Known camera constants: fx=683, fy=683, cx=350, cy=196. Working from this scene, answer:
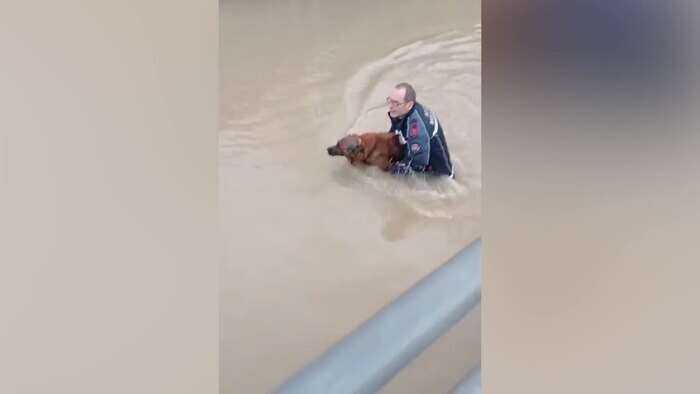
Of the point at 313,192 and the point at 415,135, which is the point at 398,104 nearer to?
the point at 415,135

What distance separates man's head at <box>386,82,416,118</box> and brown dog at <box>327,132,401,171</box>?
0.03 metres

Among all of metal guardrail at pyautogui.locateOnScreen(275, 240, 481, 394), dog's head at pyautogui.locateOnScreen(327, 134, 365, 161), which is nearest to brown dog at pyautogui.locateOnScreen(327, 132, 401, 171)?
dog's head at pyautogui.locateOnScreen(327, 134, 365, 161)

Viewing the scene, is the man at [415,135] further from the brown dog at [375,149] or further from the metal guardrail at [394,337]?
the metal guardrail at [394,337]

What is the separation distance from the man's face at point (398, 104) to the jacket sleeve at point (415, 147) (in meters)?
0.02

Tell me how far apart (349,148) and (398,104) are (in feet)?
0.28

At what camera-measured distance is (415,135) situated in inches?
32.8

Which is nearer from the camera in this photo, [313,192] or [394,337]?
[394,337]

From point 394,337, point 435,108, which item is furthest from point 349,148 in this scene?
point 394,337

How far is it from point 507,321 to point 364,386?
30cm

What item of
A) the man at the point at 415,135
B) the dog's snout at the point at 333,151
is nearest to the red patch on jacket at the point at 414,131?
the man at the point at 415,135

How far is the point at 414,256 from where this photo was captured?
851mm

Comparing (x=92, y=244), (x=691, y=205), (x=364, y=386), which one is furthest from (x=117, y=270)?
(x=691, y=205)

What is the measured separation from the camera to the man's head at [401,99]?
2.74 feet

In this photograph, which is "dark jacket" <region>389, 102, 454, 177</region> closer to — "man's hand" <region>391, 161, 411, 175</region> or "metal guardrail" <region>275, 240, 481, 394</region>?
"man's hand" <region>391, 161, 411, 175</region>
